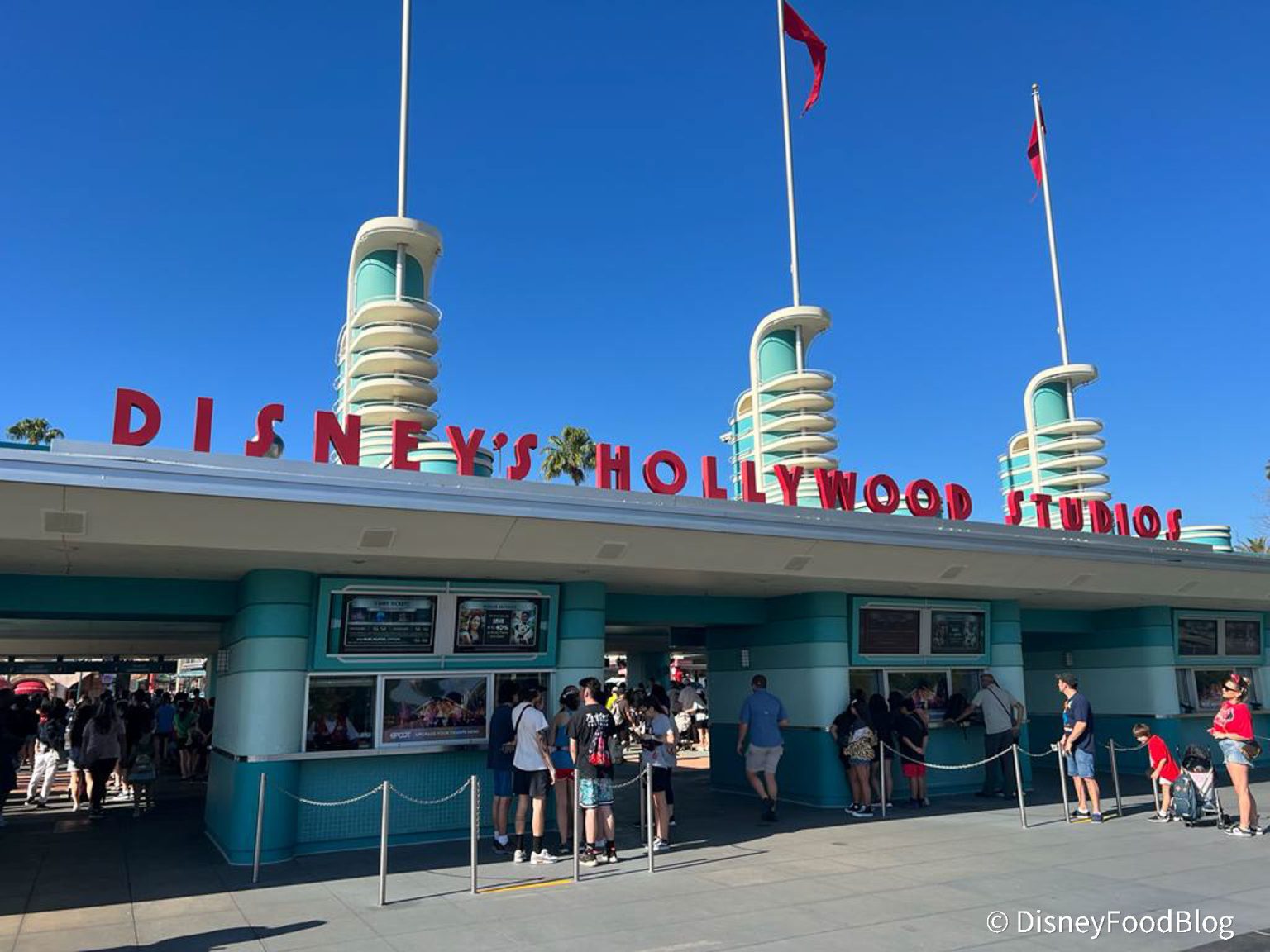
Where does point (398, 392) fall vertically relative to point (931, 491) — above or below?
above

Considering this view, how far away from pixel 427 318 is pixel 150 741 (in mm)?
9491

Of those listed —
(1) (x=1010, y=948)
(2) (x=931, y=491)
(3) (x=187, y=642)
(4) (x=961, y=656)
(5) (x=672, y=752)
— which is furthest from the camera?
(3) (x=187, y=642)

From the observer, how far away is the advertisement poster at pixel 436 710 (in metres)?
11.2

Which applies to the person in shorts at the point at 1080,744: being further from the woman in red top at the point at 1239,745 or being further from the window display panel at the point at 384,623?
the window display panel at the point at 384,623

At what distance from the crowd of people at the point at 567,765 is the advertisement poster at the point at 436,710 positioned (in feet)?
3.46

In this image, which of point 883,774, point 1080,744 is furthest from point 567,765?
point 1080,744

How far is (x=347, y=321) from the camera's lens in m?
16.1

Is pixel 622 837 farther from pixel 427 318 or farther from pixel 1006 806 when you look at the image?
pixel 427 318

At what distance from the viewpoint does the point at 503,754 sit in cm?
1028

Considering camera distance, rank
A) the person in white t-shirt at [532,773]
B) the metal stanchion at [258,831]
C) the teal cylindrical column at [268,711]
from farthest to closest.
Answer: the teal cylindrical column at [268,711]
the person in white t-shirt at [532,773]
the metal stanchion at [258,831]

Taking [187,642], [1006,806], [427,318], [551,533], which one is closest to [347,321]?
[427,318]

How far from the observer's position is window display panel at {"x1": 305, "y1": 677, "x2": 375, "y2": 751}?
10.8 meters

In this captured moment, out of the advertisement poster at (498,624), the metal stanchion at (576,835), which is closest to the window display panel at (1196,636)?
the advertisement poster at (498,624)

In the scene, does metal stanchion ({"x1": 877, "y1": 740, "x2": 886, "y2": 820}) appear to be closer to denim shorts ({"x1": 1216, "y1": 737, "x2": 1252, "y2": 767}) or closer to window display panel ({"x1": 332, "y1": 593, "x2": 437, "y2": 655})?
denim shorts ({"x1": 1216, "y1": 737, "x2": 1252, "y2": 767})
